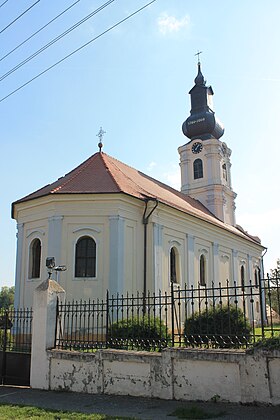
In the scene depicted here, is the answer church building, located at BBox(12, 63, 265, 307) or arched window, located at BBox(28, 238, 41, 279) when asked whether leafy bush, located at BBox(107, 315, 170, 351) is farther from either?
arched window, located at BBox(28, 238, 41, 279)

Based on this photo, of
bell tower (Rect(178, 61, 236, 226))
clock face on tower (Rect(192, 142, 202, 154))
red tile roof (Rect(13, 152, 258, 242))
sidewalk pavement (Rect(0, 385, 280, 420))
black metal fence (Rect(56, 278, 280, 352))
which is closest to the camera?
sidewalk pavement (Rect(0, 385, 280, 420))

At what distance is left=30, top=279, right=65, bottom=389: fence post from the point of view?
29.6ft

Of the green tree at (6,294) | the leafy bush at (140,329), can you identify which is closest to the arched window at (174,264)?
the leafy bush at (140,329)

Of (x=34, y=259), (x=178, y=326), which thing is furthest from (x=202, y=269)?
(x=178, y=326)

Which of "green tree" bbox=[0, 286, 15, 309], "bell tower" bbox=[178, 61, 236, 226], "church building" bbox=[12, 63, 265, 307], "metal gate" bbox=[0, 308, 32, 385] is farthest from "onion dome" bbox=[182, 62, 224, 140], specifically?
"green tree" bbox=[0, 286, 15, 309]

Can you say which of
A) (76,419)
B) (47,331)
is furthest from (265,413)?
(47,331)

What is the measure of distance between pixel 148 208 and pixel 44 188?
5.26 metres

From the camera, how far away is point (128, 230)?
1738 cm

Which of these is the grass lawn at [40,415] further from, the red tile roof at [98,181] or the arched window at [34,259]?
the arched window at [34,259]

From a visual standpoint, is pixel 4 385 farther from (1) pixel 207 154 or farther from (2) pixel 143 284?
(1) pixel 207 154

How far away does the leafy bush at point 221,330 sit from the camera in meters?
7.56

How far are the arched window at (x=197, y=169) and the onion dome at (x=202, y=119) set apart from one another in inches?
72.3

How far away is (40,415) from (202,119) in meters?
27.4

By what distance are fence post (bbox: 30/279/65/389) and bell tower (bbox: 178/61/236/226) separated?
21.7 m
